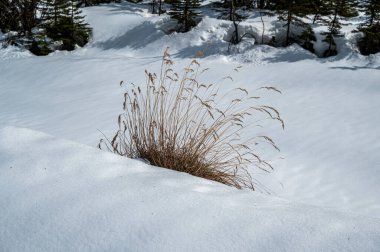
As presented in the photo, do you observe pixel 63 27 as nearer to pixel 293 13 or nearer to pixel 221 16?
pixel 221 16

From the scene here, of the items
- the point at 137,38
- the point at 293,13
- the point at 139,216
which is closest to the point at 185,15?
the point at 137,38

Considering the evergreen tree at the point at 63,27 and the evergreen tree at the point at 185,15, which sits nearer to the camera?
the evergreen tree at the point at 185,15

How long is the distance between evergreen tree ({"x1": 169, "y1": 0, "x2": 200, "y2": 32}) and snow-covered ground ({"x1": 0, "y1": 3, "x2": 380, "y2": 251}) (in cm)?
26

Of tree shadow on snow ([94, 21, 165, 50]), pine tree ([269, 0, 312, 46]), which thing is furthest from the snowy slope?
tree shadow on snow ([94, 21, 165, 50])

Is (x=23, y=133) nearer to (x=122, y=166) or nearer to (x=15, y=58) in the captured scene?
(x=122, y=166)

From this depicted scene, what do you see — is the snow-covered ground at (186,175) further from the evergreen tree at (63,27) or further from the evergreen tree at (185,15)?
the evergreen tree at (63,27)

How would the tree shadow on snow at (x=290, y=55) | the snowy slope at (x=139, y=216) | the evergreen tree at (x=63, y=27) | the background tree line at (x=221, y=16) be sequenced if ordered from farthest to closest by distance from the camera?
the evergreen tree at (x=63, y=27), the background tree line at (x=221, y=16), the tree shadow on snow at (x=290, y=55), the snowy slope at (x=139, y=216)

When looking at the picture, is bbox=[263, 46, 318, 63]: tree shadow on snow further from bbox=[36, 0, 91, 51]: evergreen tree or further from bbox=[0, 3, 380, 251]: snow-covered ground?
bbox=[36, 0, 91, 51]: evergreen tree

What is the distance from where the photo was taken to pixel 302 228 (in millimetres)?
958

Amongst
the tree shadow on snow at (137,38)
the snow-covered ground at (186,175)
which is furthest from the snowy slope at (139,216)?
the tree shadow on snow at (137,38)

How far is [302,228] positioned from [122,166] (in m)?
0.77

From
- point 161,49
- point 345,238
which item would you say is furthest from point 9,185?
point 161,49

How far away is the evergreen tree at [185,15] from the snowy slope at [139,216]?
5730mm

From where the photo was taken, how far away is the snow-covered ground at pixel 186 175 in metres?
0.94
